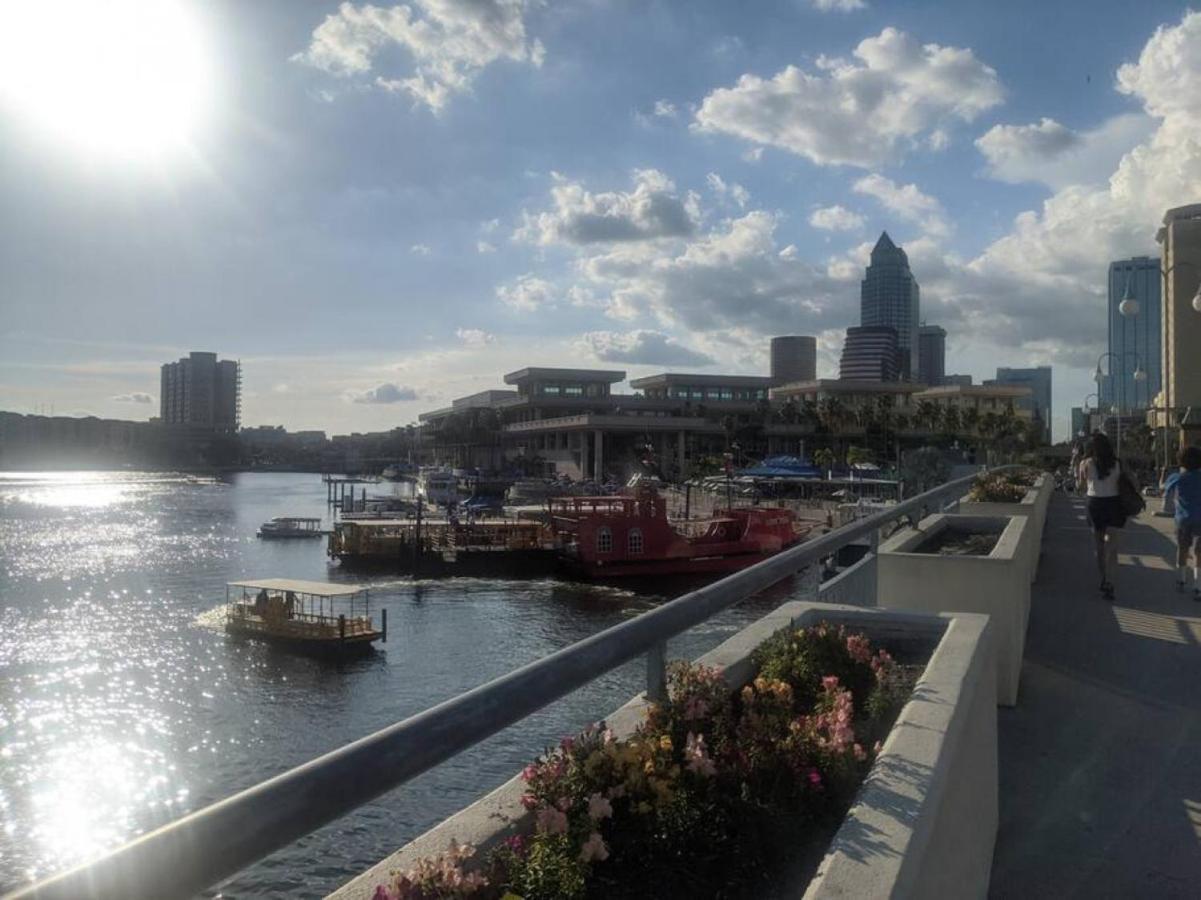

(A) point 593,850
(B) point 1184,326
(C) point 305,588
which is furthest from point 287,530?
(A) point 593,850

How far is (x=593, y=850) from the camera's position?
7.40 feet

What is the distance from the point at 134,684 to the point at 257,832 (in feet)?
102

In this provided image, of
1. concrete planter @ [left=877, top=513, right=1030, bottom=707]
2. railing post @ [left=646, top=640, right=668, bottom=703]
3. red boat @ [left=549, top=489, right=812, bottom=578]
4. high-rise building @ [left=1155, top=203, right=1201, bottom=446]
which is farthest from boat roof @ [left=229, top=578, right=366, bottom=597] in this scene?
high-rise building @ [left=1155, top=203, right=1201, bottom=446]

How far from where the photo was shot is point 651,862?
2.44 meters

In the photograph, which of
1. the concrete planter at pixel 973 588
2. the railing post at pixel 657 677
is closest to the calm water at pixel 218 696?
the concrete planter at pixel 973 588

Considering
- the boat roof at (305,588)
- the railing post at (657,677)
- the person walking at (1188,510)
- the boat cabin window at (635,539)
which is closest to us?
the railing post at (657,677)

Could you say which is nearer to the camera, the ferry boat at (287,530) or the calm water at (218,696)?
the calm water at (218,696)

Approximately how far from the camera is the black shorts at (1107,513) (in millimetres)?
8891

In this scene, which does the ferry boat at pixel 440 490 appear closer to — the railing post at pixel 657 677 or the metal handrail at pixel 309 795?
the railing post at pixel 657 677

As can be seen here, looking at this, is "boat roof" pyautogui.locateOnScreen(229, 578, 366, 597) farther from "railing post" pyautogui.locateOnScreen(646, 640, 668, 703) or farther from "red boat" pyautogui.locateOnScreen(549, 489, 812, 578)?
"railing post" pyautogui.locateOnScreen(646, 640, 668, 703)

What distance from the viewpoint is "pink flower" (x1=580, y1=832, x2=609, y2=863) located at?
226 centimetres

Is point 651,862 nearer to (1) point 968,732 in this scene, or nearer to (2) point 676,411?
(1) point 968,732

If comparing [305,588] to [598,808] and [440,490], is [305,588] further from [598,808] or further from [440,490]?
[440,490]

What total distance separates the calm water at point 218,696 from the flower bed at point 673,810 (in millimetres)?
5040
